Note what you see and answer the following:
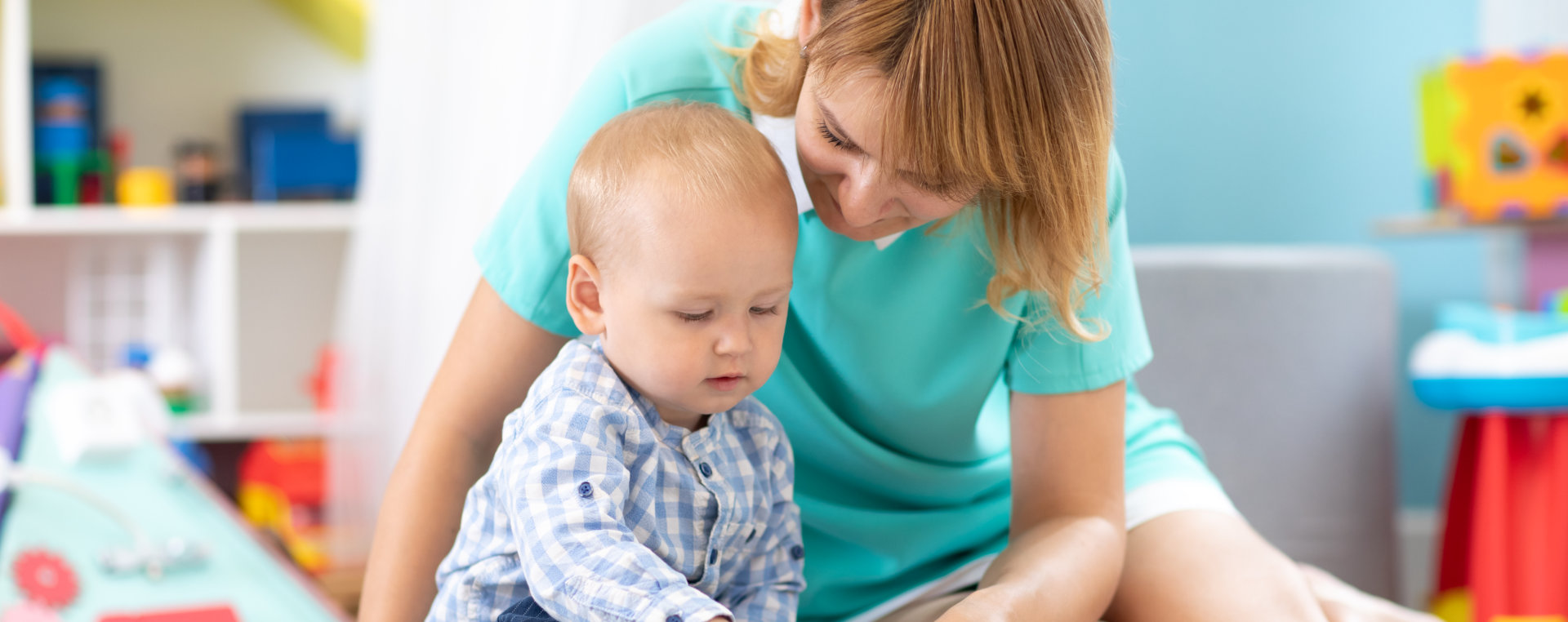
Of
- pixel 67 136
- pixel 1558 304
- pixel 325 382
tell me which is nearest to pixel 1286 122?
pixel 1558 304

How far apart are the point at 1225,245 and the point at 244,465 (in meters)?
2.12

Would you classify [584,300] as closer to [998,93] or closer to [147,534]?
[998,93]

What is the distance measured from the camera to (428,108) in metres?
1.78

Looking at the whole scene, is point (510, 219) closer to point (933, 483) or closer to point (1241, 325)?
point (933, 483)

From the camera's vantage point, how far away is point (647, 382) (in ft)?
2.27

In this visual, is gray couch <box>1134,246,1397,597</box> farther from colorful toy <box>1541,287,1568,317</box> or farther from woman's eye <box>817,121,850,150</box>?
woman's eye <box>817,121,850,150</box>

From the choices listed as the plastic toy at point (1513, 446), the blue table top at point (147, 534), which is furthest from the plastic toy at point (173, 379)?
the plastic toy at point (1513, 446)

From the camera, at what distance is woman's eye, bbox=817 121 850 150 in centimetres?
69

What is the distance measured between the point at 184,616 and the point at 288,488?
1.54 m

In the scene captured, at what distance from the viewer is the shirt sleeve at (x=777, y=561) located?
29.7 inches

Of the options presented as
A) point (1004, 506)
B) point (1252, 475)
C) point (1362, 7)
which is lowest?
point (1252, 475)

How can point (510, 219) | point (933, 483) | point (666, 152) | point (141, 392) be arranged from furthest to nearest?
point (141, 392) → point (933, 483) → point (510, 219) → point (666, 152)

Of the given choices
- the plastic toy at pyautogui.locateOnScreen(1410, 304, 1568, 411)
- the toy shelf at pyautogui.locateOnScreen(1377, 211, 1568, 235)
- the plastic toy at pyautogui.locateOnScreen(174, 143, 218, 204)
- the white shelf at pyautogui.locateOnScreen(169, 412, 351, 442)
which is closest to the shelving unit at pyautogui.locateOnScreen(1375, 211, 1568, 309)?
the toy shelf at pyautogui.locateOnScreen(1377, 211, 1568, 235)

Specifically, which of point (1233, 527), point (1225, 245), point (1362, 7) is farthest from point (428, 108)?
point (1362, 7)
